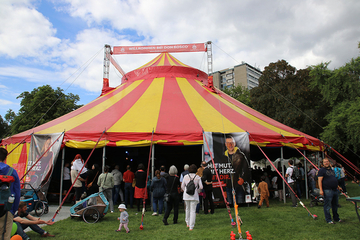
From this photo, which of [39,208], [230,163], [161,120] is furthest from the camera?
[161,120]

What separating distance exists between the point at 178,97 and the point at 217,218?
15.5ft

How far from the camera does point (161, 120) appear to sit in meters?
7.38

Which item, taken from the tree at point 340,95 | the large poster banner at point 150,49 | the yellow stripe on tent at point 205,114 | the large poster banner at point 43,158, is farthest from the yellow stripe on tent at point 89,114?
the tree at point 340,95

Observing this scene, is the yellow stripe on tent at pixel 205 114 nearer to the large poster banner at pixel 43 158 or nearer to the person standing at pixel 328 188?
the person standing at pixel 328 188

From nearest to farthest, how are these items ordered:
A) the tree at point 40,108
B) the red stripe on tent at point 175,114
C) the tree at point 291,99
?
the red stripe on tent at point 175,114 < the tree at point 291,99 < the tree at point 40,108

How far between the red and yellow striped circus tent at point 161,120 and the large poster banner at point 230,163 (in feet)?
1.06

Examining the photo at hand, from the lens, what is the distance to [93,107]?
9.16 meters

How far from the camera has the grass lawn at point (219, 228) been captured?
13.2 ft

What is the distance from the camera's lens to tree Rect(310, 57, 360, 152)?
14146 mm

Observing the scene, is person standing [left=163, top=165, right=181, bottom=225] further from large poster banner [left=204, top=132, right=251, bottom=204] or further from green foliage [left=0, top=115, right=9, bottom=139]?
green foliage [left=0, top=115, right=9, bottom=139]

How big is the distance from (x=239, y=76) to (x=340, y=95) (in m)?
42.6

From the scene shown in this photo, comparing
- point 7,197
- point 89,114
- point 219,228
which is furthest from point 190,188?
point 89,114

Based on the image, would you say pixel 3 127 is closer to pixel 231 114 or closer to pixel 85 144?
pixel 85 144

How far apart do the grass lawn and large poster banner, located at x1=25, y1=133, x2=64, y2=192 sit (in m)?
1.92
